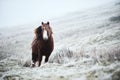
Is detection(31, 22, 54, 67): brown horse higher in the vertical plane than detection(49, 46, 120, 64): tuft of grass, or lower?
higher

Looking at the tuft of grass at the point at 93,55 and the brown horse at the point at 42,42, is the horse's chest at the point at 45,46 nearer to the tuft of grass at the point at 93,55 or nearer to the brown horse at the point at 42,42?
the brown horse at the point at 42,42

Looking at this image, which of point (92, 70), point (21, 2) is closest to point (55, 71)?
point (92, 70)

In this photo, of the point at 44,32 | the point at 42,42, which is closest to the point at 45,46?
the point at 42,42

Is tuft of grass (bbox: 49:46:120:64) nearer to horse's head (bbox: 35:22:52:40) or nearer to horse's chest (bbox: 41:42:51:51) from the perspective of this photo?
horse's chest (bbox: 41:42:51:51)

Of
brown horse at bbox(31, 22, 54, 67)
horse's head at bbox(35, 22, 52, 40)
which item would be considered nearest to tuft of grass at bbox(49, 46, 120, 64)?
brown horse at bbox(31, 22, 54, 67)

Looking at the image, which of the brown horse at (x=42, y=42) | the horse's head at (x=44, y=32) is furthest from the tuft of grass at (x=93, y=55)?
the horse's head at (x=44, y=32)

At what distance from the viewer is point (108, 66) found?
391cm

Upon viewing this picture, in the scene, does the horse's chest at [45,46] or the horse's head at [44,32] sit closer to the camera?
the horse's head at [44,32]

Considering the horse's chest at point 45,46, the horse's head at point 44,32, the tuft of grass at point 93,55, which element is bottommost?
the tuft of grass at point 93,55

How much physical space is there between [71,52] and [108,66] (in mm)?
1882

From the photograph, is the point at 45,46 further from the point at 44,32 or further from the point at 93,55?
the point at 93,55

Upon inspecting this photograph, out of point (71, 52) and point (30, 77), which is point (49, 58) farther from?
point (30, 77)

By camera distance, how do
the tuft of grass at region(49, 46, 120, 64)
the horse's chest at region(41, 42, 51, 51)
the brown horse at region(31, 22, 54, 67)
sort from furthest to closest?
1. the horse's chest at region(41, 42, 51, 51)
2. the brown horse at region(31, 22, 54, 67)
3. the tuft of grass at region(49, 46, 120, 64)

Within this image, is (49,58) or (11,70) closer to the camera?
(11,70)
